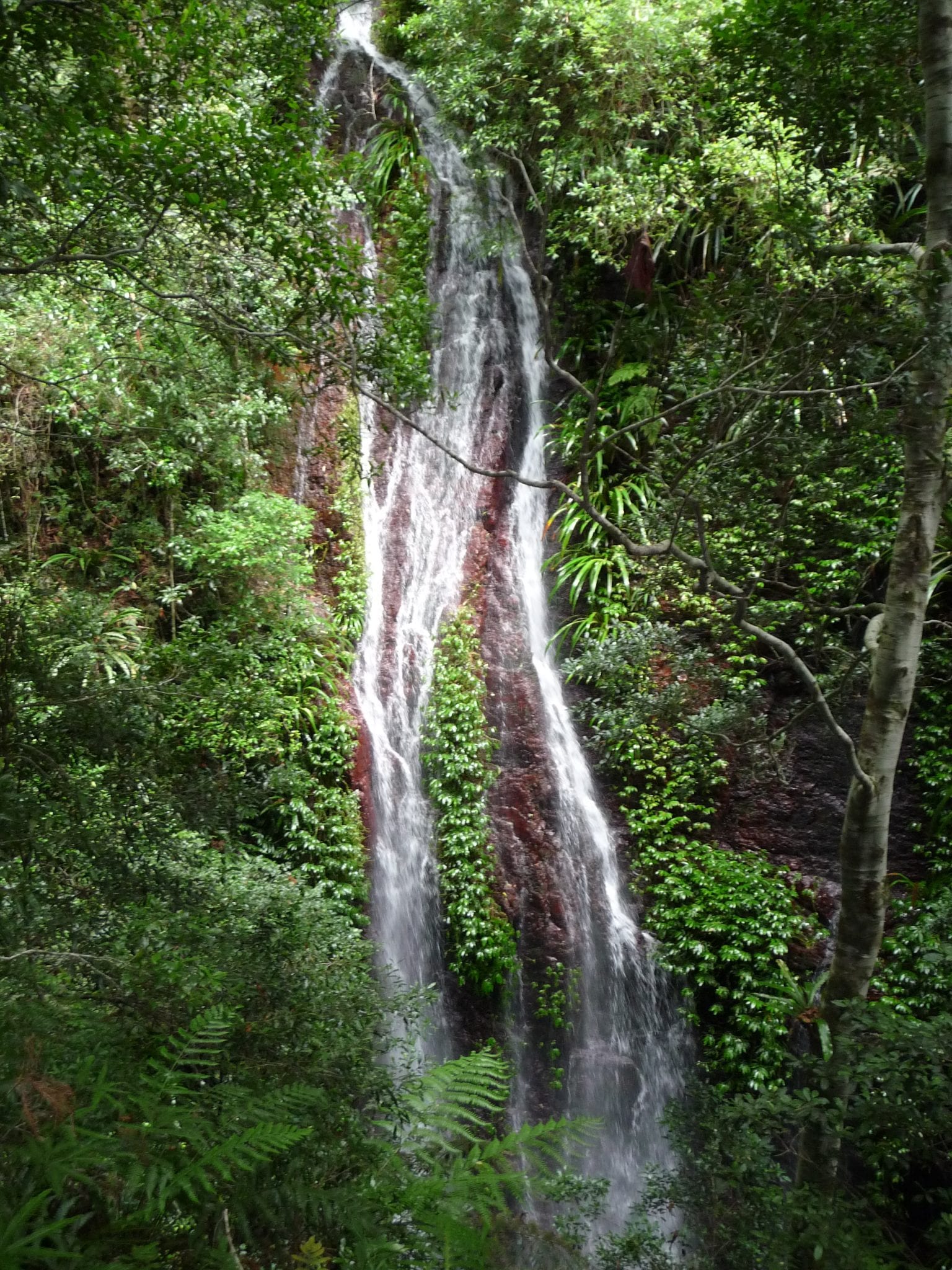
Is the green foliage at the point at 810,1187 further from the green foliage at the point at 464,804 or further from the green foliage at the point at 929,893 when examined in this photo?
the green foliage at the point at 464,804

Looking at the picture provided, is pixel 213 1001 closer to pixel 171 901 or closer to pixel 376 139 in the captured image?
pixel 171 901

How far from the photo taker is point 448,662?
340 inches

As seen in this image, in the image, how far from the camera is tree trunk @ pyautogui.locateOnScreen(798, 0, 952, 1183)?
3666mm

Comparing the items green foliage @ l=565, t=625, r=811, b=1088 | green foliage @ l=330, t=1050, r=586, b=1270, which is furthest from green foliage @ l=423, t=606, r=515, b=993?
green foliage @ l=330, t=1050, r=586, b=1270

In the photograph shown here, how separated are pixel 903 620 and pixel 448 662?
5232 mm

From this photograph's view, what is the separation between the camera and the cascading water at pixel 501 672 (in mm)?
6734

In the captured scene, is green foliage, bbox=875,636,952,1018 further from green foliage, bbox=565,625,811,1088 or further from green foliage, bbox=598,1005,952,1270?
green foliage, bbox=598,1005,952,1270

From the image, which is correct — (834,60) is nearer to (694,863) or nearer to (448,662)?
(694,863)

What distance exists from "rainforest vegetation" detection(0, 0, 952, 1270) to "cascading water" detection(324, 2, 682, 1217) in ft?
0.81

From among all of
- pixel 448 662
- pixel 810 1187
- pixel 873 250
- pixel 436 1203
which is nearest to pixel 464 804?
pixel 448 662

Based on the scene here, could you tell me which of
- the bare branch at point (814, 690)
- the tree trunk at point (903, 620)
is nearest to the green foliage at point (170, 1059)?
the tree trunk at point (903, 620)

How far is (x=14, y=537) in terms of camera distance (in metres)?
7.64

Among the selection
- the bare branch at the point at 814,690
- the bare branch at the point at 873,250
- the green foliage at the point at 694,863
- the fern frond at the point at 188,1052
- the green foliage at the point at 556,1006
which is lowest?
the green foliage at the point at 556,1006

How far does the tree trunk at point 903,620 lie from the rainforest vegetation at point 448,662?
21mm
